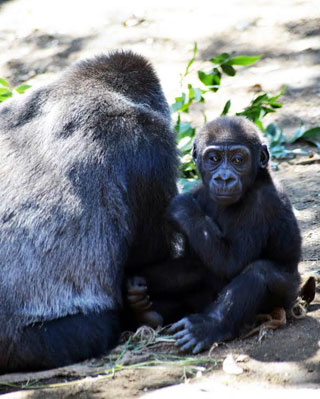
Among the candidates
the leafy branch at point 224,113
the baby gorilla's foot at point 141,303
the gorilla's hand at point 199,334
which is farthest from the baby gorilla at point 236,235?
the leafy branch at point 224,113

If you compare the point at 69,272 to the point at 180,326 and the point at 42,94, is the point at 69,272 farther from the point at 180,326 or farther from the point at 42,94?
the point at 42,94

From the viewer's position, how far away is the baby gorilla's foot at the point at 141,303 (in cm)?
507

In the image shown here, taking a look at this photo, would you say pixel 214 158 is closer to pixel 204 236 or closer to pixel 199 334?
pixel 204 236

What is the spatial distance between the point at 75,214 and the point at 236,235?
3.22ft

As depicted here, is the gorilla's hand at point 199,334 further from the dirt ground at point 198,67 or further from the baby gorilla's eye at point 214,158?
the baby gorilla's eye at point 214,158

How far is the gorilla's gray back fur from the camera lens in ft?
15.4

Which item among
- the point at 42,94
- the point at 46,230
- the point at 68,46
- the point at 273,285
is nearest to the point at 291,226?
the point at 273,285

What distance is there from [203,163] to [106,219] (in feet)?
2.37

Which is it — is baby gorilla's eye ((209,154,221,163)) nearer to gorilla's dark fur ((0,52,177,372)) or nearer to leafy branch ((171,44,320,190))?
gorilla's dark fur ((0,52,177,372))

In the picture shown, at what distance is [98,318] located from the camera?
4.81 m

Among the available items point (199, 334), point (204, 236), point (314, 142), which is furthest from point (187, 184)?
point (199, 334)

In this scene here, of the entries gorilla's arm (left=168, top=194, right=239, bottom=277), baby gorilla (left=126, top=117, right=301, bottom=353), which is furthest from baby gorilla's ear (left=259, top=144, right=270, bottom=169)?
gorilla's arm (left=168, top=194, right=239, bottom=277)

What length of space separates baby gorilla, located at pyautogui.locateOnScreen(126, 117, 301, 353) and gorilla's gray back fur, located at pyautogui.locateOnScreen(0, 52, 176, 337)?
34 cm

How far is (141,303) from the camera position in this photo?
5.10m
